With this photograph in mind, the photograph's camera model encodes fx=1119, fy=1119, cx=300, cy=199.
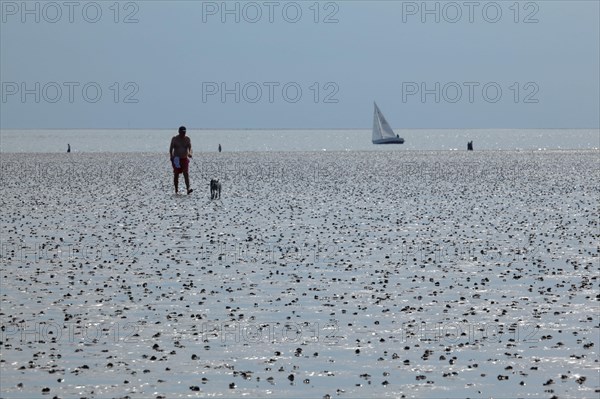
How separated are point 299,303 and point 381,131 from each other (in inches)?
6289

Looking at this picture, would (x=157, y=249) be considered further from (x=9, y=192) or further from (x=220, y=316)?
(x=9, y=192)

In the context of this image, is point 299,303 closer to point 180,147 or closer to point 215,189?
point 180,147

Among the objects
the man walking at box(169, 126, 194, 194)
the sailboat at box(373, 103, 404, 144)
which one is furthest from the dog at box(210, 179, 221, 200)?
the sailboat at box(373, 103, 404, 144)

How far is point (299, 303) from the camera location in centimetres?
1700

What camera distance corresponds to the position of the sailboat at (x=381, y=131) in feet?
564

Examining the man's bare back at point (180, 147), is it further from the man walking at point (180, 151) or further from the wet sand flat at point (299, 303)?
the wet sand flat at point (299, 303)

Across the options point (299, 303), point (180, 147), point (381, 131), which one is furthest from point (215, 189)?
point (381, 131)

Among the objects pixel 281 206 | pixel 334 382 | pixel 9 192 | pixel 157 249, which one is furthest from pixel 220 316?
pixel 9 192

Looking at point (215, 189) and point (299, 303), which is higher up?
point (215, 189)

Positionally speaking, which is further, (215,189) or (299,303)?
(215,189)

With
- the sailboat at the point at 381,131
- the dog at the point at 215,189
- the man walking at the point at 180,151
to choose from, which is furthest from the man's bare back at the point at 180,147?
the sailboat at the point at 381,131

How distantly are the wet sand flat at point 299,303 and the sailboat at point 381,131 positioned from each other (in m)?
136

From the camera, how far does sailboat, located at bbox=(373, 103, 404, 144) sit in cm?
17188

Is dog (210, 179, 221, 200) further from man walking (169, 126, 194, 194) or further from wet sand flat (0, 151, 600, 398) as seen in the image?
wet sand flat (0, 151, 600, 398)
